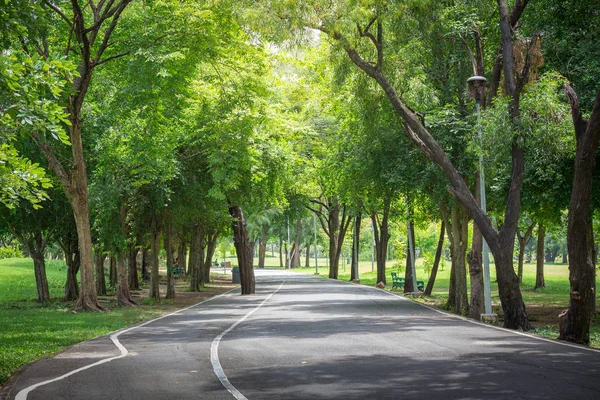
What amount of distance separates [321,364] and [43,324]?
12.4 meters

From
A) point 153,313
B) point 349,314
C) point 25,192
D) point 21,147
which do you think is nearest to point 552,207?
point 349,314

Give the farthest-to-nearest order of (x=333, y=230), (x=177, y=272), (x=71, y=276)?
1. (x=177, y=272)
2. (x=333, y=230)
3. (x=71, y=276)

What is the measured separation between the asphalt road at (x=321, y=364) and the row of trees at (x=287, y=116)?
3074mm

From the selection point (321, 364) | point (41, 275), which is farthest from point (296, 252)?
point (321, 364)

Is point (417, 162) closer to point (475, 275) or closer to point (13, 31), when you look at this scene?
point (475, 275)

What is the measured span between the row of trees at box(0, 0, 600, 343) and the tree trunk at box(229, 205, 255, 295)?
0.19 metres

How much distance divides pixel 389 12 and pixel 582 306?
903cm

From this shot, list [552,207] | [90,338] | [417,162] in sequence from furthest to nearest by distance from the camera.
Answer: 1. [417,162]
2. [552,207]
3. [90,338]

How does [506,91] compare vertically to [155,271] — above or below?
above

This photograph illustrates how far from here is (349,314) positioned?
2345 centimetres

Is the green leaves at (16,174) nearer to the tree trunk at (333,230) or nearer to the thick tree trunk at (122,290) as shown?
the thick tree trunk at (122,290)

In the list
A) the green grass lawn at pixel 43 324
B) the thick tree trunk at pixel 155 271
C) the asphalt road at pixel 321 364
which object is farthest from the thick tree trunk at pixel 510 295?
the thick tree trunk at pixel 155 271

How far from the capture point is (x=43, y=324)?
21.9 m

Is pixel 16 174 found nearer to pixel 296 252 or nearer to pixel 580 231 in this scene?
pixel 580 231
